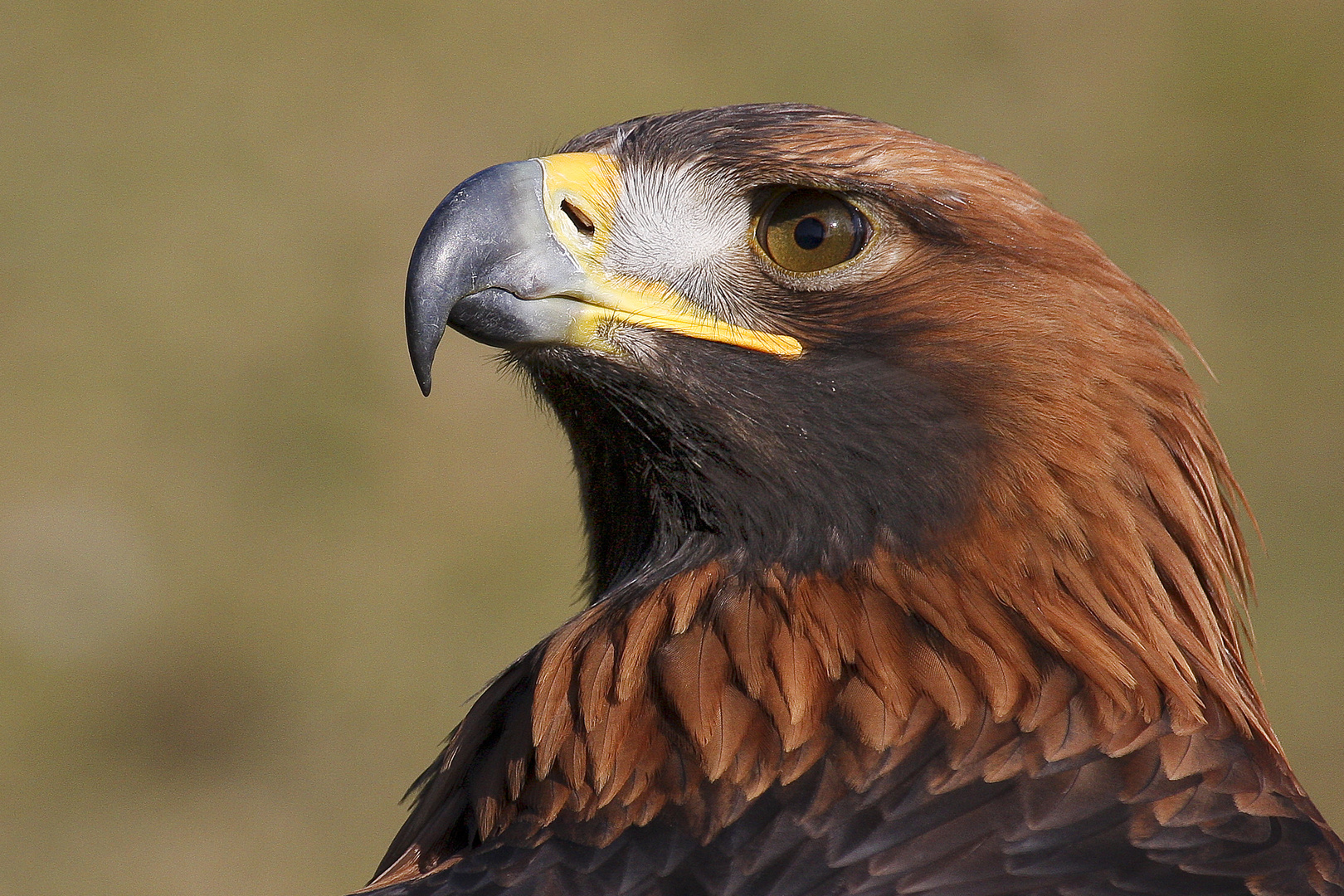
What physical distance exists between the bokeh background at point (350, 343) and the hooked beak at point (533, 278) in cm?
459

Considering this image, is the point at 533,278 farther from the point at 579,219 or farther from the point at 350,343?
the point at 350,343

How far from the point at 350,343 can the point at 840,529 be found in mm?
6443

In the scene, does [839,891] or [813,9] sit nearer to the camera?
[839,891]

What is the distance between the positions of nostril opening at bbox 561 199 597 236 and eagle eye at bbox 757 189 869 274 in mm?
272

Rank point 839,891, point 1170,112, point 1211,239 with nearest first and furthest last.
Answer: point 839,891 < point 1211,239 < point 1170,112

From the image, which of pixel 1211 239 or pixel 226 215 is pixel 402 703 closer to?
pixel 226 215

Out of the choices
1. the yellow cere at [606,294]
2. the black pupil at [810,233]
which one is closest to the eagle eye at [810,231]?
the black pupil at [810,233]

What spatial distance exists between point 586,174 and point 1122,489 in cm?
99

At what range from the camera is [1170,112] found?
425 inches

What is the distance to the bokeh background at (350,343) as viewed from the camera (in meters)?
6.82

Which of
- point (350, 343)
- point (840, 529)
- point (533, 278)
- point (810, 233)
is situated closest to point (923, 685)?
point (840, 529)

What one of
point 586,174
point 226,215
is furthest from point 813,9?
point 586,174

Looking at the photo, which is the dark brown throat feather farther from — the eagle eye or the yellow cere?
the eagle eye

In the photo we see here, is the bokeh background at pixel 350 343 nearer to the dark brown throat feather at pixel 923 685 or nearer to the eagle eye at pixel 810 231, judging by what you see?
the dark brown throat feather at pixel 923 685
